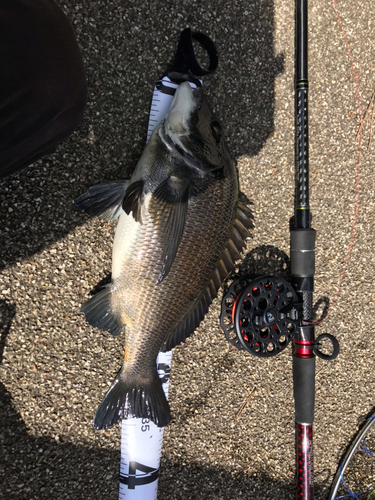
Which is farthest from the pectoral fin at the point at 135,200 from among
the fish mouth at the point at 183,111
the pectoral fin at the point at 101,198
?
the fish mouth at the point at 183,111

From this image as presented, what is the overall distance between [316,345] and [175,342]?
2.56ft

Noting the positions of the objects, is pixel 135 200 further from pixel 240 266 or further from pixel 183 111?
pixel 240 266

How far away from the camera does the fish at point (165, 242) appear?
137cm

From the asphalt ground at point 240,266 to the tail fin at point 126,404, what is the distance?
150mm

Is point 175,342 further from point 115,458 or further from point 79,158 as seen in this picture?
point 79,158

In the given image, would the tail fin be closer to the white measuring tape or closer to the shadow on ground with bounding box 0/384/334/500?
the white measuring tape

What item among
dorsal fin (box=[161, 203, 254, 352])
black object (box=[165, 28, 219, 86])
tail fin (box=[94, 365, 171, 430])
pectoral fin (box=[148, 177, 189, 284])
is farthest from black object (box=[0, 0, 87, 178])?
tail fin (box=[94, 365, 171, 430])

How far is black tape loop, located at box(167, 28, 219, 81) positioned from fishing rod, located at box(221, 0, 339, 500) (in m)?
0.46

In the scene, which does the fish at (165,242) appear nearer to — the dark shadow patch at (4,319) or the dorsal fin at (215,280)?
the dorsal fin at (215,280)

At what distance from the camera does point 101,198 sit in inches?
59.7

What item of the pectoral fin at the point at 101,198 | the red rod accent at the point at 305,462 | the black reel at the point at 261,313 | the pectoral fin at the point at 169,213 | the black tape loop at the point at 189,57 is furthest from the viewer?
the red rod accent at the point at 305,462

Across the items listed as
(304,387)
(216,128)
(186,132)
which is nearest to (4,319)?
(186,132)

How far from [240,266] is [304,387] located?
0.72 m

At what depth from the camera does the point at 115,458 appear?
1698 millimetres
